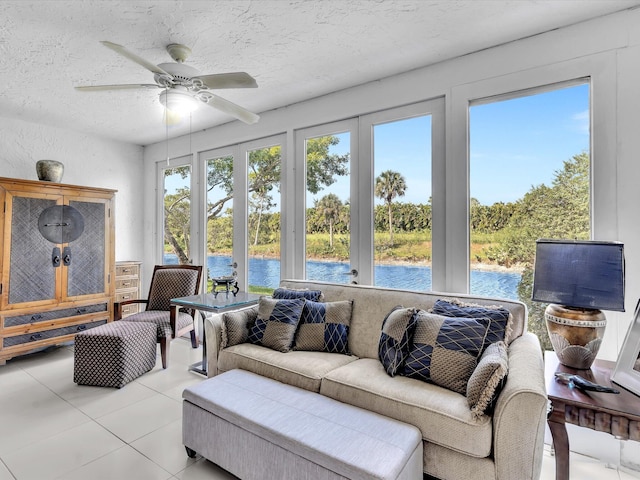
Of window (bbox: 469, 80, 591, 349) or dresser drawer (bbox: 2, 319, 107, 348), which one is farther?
dresser drawer (bbox: 2, 319, 107, 348)

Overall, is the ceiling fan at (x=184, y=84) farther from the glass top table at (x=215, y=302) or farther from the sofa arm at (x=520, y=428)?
the sofa arm at (x=520, y=428)

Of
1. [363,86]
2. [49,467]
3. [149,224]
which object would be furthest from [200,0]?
[149,224]

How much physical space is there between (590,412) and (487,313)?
0.67 m

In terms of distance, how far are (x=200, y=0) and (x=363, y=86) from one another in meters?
1.56

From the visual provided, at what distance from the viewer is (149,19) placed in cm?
214

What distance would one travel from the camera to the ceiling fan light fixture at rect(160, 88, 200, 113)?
2348 millimetres

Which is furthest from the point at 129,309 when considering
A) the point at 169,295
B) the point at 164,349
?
the point at 164,349

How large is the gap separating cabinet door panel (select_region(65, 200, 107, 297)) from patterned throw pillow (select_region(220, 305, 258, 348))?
229 cm

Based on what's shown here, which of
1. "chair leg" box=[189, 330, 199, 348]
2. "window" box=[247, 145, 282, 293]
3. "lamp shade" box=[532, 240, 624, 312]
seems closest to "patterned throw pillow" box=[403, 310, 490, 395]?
"lamp shade" box=[532, 240, 624, 312]

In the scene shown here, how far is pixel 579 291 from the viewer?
1708 mm

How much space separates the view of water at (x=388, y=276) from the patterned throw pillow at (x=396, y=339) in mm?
709

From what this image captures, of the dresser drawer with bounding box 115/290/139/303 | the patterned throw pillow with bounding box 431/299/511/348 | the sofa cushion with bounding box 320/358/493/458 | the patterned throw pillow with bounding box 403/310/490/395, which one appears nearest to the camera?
the sofa cushion with bounding box 320/358/493/458

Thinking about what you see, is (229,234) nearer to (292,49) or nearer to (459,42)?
(292,49)

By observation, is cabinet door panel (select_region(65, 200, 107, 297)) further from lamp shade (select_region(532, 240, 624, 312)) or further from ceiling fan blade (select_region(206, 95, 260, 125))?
lamp shade (select_region(532, 240, 624, 312))
